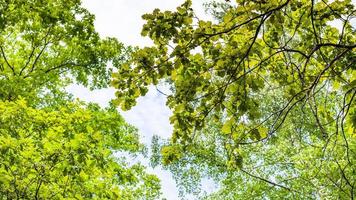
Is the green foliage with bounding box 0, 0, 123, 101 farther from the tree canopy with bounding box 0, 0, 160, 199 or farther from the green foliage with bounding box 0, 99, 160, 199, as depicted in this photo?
the green foliage with bounding box 0, 99, 160, 199

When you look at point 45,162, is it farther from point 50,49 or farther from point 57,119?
point 50,49

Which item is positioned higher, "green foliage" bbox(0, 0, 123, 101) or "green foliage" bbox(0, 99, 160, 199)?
"green foliage" bbox(0, 0, 123, 101)

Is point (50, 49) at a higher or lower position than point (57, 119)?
higher

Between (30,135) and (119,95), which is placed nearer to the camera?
(119,95)

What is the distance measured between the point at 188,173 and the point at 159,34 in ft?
59.1

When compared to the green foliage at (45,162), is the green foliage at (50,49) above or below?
A: above

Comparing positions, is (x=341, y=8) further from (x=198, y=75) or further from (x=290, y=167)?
(x=290, y=167)

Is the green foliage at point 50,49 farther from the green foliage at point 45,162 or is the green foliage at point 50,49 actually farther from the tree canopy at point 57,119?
the green foliage at point 45,162

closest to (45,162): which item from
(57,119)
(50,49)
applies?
(57,119)

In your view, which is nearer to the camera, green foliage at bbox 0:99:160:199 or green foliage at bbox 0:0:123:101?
green foliage at bbox 0:99:160:199

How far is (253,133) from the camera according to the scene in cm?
329

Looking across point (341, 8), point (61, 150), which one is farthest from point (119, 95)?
point (61, 150)

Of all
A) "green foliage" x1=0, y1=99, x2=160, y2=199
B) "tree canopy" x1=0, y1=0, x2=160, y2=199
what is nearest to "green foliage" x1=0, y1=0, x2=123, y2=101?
"tree canopy" x1=0, y1=0, x2=160, y2=199

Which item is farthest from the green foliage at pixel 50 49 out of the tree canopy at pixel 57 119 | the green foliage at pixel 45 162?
the green foliage at pixel 45 162
